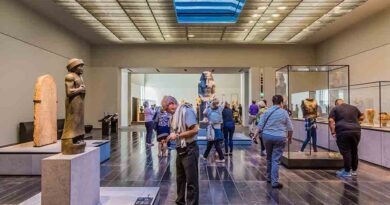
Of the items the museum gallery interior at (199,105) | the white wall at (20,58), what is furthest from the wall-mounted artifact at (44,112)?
the white wall at (20,58)

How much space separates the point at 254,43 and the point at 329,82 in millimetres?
10053

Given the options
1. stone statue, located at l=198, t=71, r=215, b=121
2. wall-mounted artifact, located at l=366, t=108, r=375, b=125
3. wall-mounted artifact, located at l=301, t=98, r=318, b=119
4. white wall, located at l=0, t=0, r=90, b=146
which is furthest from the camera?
stone statue, located at l=198, t=71, r=215, b=121

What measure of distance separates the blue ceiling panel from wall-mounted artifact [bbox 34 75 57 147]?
5572 millimetres

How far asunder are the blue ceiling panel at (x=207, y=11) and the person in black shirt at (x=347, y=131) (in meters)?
6.53

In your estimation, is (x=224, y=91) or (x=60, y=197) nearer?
(x=60, y=197)

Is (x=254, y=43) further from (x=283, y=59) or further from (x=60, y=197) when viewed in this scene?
(x=60, y=197)

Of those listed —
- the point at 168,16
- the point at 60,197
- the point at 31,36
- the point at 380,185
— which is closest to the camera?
the point at 60,197

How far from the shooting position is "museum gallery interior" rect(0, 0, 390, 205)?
13.4ft

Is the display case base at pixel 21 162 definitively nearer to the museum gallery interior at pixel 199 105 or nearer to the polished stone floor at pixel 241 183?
the museum gallery interior at pixel 199 105

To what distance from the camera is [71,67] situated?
380 centimetres

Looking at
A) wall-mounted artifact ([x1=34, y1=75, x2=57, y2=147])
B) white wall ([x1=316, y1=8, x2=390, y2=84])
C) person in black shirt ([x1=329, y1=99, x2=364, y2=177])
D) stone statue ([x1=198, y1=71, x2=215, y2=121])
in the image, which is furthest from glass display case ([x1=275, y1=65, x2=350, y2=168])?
wall-mounted artifact ([x1=34, y1=75, x2=57, y2=147])

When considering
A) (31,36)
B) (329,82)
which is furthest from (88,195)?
(31,36)

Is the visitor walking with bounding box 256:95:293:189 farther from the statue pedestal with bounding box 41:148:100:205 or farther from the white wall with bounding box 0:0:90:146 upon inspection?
the white wall with bounding box 0:0:90:146

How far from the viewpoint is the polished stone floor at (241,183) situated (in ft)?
15.4
